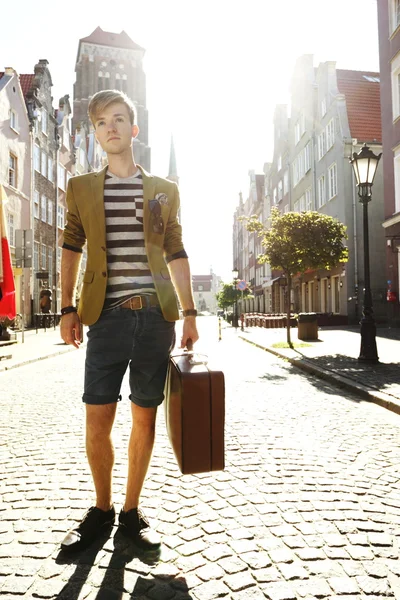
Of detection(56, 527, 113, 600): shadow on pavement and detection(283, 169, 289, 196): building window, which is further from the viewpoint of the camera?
detection(283, 169, 289, 196): building window

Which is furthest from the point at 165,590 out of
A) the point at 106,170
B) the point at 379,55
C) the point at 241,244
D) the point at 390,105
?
the point at 241,244

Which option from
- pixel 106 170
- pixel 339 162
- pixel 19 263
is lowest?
pixel 106 170

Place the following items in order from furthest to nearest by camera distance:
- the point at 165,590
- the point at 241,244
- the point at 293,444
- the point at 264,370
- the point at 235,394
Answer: the point at 241,244 < the point at 264,370 < the point at 235,394 < the point at 293,444 < the point at 165,590

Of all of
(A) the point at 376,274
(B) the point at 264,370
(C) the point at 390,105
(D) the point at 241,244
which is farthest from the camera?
(D) the point at 241,244

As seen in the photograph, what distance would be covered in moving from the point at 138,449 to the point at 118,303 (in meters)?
0.72

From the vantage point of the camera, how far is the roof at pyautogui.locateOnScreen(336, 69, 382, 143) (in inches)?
1065

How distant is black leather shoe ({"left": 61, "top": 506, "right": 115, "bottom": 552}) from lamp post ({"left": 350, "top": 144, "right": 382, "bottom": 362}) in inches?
317

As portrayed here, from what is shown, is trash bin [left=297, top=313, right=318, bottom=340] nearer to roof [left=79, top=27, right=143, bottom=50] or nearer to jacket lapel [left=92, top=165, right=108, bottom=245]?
jacket lapel [left=92, top=165, right=108, bottom=245]

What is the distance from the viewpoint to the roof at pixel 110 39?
6956cm

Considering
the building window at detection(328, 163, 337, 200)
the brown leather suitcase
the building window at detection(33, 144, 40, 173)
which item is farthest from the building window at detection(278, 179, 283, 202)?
the brown leather suitcase

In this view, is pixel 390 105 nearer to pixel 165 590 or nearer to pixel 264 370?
pixel 264 370

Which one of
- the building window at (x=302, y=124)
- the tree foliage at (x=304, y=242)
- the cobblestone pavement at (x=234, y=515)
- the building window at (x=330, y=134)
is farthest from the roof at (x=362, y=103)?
the cobblestone pavement at (x=234, y=515)

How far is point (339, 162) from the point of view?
26844 mm

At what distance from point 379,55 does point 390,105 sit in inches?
111
